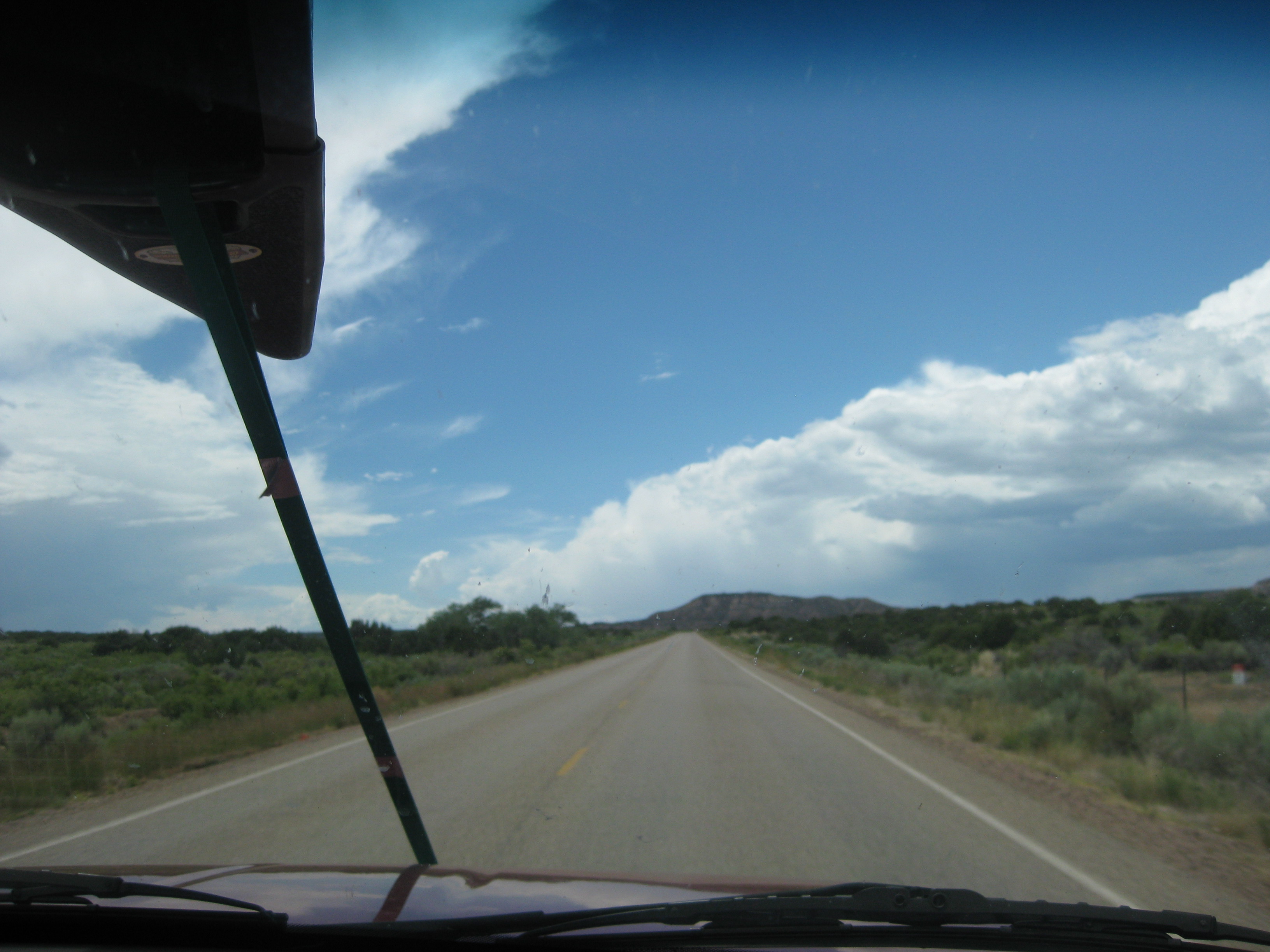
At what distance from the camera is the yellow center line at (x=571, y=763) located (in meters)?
10.2

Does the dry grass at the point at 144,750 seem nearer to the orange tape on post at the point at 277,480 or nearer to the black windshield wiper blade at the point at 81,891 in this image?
the black windshield wiper blade at the point at 81,891

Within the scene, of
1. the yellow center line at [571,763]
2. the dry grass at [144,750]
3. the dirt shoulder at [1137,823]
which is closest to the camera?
the dirt shoulder at [1137,823]

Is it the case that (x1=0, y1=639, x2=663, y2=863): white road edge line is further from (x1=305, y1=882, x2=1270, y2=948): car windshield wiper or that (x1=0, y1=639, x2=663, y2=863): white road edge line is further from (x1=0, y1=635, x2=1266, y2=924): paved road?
(x1=305, y1=882, x2=1270, y2=948): car windshield wiper

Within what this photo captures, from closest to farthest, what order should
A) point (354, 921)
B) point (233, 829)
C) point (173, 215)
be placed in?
point (173, 215), point (354, 921), point (233, 829)

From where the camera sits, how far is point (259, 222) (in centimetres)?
301

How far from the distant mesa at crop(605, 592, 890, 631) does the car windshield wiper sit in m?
36.2

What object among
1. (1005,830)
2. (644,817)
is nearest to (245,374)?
(644,817)

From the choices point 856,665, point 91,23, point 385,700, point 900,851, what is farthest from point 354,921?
point 856,665

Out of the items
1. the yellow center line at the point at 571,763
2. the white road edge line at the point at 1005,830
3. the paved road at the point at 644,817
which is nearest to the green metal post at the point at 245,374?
the paved road at the point at 644,817

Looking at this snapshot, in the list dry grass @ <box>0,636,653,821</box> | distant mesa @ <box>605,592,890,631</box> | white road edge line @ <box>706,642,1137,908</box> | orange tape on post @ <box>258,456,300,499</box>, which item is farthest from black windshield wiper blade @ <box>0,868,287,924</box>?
distant mesa @ <box>605,592,890,631</box>

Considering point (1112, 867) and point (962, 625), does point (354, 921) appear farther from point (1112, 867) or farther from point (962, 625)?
point (962, 625)

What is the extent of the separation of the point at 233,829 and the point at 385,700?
1402cm

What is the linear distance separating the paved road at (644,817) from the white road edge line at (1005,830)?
0.03 meters

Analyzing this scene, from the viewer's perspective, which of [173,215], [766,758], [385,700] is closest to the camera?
[173,215]
